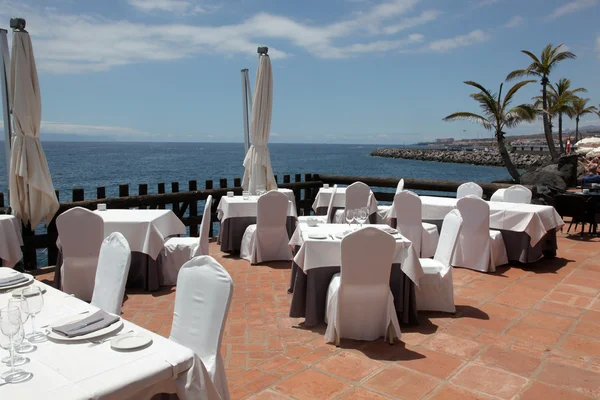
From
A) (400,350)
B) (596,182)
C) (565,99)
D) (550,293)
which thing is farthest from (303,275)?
(565,99)

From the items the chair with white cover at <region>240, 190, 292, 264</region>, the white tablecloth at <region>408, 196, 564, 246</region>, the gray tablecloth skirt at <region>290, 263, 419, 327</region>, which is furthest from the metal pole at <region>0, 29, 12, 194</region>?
the white tablecloth at <region>408, 196, 564, 246</region>

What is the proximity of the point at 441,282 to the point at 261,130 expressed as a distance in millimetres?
4328

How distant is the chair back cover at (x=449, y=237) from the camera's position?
4504mm

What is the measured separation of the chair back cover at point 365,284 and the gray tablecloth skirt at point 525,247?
3362mm

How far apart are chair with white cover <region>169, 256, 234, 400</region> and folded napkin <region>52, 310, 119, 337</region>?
1.40ft

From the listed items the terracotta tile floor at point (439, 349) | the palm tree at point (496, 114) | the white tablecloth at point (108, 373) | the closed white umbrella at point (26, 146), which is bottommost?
the terracotta tile floor at point (439, 349)

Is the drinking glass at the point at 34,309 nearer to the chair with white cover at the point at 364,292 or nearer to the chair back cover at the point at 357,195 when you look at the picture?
the chair with white cover at the point at 364,292

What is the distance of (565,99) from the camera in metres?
26.8

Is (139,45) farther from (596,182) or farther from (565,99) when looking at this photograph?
(565,99)

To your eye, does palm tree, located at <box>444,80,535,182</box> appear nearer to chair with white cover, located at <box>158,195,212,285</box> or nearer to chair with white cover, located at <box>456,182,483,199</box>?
chair with white cover, located at <box>456,182,483,199</box>

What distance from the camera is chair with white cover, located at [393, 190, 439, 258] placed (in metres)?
6.44

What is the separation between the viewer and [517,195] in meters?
7.35

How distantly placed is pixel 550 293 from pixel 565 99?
2574 centimetres

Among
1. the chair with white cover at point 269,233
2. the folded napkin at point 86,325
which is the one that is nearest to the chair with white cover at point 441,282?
the chair with white cover at point 269,233
